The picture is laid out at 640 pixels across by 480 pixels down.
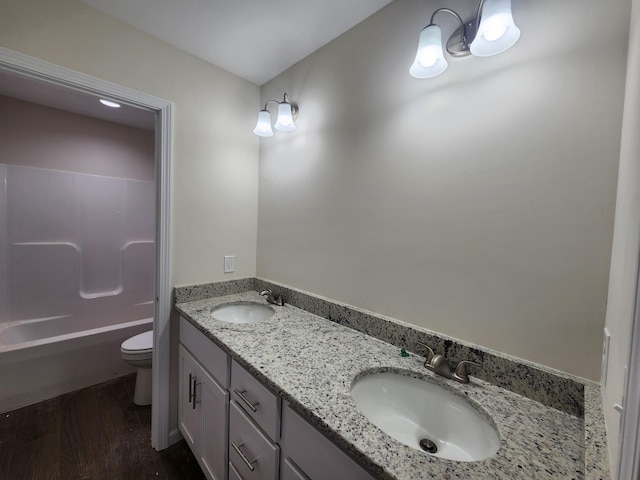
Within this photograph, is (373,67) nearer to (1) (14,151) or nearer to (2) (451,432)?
(2) (451,432)

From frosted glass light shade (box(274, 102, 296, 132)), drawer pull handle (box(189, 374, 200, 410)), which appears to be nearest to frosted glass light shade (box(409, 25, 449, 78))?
frosted glass light shade (box(274, 102, 296, 132))

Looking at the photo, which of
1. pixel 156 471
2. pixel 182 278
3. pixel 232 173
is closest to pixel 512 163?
pixel 232 173

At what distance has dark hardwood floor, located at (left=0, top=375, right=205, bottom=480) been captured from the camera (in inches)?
54.2

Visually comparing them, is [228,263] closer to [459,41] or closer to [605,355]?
[459,41]

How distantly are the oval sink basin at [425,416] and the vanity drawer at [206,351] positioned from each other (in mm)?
607

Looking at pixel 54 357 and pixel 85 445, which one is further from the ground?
pixel 54 357

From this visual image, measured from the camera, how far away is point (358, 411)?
0.70 metres

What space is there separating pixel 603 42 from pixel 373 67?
78cm

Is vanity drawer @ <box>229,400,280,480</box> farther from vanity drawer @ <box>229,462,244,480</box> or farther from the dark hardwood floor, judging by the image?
the dark hardwood floor

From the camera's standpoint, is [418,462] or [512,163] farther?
[512,163]

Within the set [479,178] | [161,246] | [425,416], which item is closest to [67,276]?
[161,246]

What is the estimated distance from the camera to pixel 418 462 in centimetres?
55

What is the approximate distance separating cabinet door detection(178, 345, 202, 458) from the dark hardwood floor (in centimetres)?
17

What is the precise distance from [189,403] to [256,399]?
82 cm
